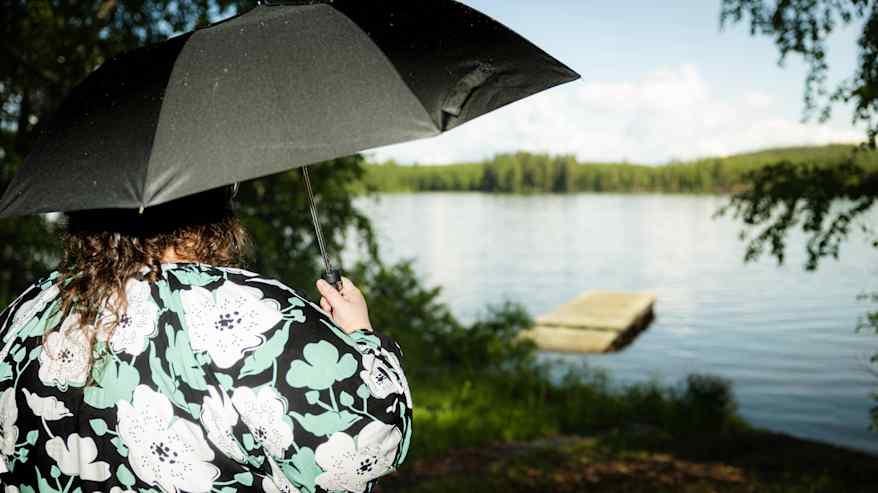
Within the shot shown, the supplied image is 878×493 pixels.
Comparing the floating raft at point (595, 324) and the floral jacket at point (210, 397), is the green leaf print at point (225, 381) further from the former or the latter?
the floating raft at point (595, 324)

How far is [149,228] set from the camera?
1.61 meters

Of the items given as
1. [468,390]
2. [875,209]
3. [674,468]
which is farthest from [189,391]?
[468,390]

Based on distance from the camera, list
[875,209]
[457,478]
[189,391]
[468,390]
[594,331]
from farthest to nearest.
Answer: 1. [594,331]
2. [468,390]
3. [457,478]
4. [875,209]
5. [189,391]

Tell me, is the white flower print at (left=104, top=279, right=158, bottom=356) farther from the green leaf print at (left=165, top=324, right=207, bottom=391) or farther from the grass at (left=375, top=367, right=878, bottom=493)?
the grass at (left=375, top=367, right=878, bottom=493)

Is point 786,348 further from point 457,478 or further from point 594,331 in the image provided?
point 457,478

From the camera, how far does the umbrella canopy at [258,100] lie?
158 cm

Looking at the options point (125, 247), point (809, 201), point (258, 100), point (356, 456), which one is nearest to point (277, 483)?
point (356, 456)

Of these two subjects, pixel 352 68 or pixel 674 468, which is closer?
pixel 352 68

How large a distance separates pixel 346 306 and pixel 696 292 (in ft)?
88.6

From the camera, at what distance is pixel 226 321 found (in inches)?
58.5

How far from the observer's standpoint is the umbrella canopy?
5.20 feet

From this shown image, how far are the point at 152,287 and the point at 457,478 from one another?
16.6 ft

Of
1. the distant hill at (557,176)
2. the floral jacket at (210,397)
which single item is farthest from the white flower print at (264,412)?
the distant hill at (557,176)

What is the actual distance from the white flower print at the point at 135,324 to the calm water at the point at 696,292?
515 centimetres
